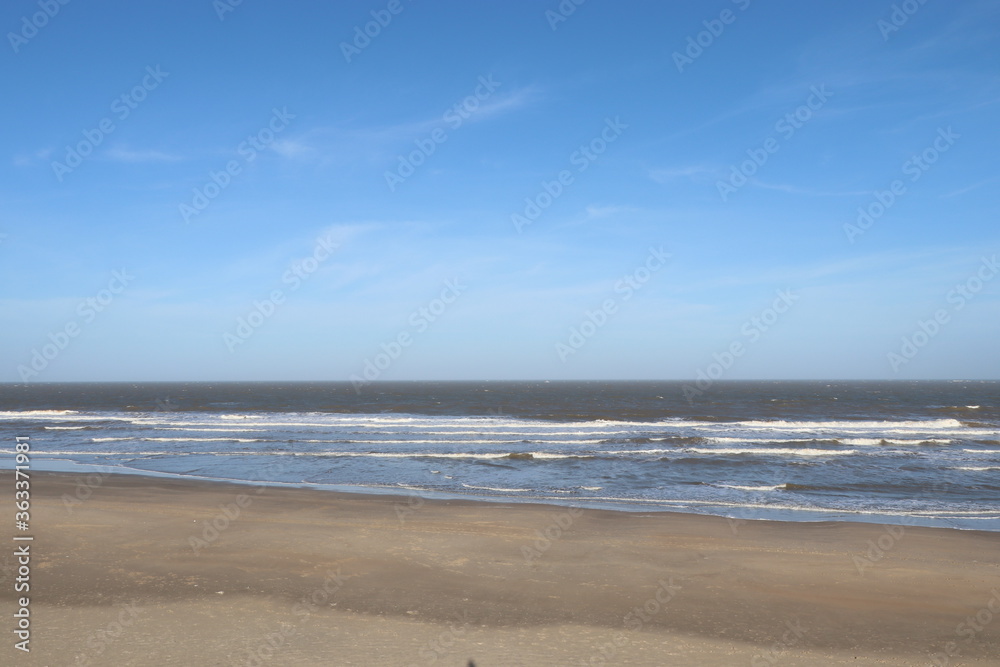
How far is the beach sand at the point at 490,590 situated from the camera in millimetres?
6496

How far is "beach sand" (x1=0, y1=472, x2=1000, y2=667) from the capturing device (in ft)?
21.3

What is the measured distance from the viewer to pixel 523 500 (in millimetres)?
16484

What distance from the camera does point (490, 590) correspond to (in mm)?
8453

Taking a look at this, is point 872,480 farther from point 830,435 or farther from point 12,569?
point 12,569
